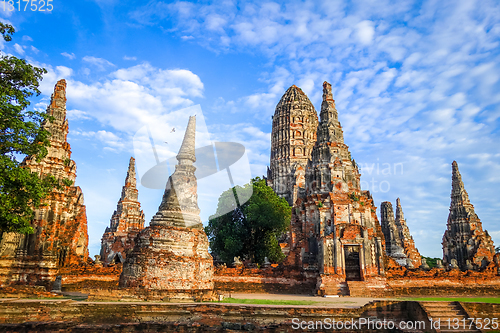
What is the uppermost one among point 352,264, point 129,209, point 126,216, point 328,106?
point 328,106

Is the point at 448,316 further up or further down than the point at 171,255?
further down

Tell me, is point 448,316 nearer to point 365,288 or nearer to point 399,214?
point 365,288

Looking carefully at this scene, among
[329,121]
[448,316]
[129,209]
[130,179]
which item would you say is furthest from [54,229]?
[130,179]

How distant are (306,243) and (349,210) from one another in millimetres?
3674

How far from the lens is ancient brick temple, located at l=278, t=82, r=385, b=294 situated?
18875 millimetres

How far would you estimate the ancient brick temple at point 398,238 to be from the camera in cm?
3659

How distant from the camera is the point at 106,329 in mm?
9227

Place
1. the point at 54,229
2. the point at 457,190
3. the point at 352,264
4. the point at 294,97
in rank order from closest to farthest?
the point at 54,229
the point at 352,264
the point at 457,190
the point at 294,97

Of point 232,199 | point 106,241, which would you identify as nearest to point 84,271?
point 232,199

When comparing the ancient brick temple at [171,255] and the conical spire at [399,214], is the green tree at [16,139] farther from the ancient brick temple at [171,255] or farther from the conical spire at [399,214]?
the conical spire at [399,214]

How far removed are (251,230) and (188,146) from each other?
736 inches

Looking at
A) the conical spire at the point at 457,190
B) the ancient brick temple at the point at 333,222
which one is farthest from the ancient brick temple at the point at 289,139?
the ancient brick temple at the point at 333,222

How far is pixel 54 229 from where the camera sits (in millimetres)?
17406

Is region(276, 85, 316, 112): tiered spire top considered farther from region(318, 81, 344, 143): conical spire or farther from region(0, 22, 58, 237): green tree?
region(0, 22, 58, 237): green tree
